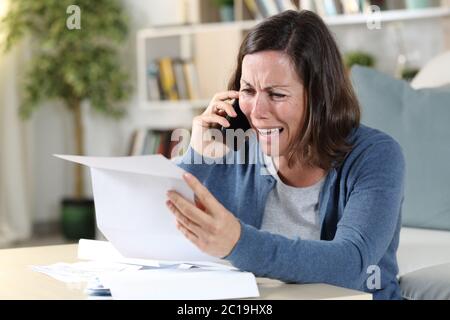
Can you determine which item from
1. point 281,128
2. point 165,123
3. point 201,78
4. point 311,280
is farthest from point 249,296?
point 165,123

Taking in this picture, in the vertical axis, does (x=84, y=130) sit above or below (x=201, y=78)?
below

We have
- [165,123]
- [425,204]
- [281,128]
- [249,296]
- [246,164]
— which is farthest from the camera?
[165,123]

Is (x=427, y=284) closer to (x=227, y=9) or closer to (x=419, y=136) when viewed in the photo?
(x=419, y=136)

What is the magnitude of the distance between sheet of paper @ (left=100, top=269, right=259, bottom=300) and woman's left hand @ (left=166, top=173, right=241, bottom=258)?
46mm

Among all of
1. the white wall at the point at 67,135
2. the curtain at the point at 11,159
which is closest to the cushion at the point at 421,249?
the white wall at the point at 67,135

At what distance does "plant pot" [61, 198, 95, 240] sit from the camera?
4207 millimetres

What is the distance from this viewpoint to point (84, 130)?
460 centimetres

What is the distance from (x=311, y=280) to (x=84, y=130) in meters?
3.66

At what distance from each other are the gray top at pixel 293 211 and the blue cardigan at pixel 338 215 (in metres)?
0.02

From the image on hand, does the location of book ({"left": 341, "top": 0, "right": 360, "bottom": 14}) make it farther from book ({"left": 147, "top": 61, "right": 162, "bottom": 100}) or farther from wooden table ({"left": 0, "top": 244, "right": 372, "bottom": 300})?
wooden table ({"left": 0, "top": 244, "right": 372, "bottom": 300})

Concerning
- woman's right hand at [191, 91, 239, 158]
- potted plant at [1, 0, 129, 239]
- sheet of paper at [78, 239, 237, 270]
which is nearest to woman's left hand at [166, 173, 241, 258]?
sheet of paper at [78, 239, 237, 270]

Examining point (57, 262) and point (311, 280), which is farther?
point (57, 262)

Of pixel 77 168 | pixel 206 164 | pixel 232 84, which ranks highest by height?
pixel 232 84

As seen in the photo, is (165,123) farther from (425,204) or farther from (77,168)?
(425,204)
